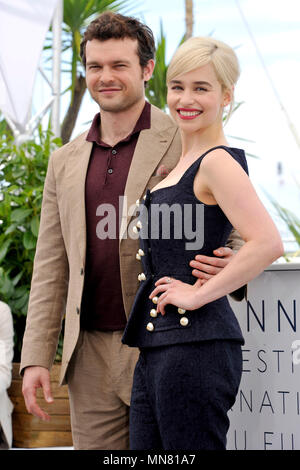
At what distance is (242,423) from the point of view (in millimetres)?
1810

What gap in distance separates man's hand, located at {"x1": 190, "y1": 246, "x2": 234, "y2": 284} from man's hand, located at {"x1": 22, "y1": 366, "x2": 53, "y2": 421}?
632 millimetres

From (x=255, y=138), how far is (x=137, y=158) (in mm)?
5691

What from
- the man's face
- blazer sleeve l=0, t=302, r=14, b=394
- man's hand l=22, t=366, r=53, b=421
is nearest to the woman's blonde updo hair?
the man's face

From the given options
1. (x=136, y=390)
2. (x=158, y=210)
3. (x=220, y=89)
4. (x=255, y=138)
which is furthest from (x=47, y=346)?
(x=255, y=138)

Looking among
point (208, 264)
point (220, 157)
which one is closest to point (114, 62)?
point (220, 157)

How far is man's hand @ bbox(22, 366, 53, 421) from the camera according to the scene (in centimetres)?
173

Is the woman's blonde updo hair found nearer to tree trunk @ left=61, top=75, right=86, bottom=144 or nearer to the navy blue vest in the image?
the navy blue vest

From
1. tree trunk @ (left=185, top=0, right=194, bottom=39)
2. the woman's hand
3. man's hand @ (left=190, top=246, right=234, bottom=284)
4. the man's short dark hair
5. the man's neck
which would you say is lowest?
the woman's hand

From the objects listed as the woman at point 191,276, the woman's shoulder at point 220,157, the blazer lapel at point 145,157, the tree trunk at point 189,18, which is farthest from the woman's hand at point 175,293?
the tree trunk at point 189,18

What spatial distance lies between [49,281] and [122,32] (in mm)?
677

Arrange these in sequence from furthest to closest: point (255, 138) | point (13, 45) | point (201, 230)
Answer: point (255, 138) < point (13, 45) < point (201, 230)

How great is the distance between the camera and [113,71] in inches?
66.4
